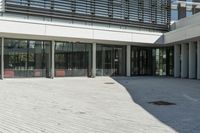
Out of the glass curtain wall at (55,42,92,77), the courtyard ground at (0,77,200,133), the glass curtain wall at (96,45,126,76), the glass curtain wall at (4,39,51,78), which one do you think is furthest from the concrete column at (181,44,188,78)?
the courtyard ground at (0,77,200,133)

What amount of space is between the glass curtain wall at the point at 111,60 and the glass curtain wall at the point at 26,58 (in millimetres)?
6014

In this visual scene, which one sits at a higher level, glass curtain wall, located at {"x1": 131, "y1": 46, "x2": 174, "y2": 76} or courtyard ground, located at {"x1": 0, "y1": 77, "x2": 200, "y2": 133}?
glass curtain wall, located at {"x1": 131, "y1": 46, "x2": 174, "y2": 76}

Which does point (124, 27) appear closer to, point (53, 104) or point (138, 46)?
point (138, 46)

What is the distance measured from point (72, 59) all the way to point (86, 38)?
3520mm

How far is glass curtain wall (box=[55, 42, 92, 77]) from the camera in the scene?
34906 mm

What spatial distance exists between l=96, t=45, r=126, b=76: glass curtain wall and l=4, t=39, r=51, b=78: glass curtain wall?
19.7 feet

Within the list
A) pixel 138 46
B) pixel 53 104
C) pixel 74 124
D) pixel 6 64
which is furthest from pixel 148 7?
pixel 74 124

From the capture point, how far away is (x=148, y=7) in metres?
41.7

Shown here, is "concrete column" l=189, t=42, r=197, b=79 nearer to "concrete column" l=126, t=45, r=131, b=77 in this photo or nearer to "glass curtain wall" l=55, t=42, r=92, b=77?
"concrete column" l=126, t=45, r=131, b=77

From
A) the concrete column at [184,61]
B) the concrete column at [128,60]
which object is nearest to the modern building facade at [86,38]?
the concrete column at [128,60]

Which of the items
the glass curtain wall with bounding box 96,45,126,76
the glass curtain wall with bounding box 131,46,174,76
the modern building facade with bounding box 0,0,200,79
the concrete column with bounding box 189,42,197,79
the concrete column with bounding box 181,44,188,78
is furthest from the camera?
the glass curtain wall with bounding box 131,46,174,76

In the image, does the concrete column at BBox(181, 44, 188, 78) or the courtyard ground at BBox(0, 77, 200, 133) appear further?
the concrete column at BBox(181, 44, 188, 78)

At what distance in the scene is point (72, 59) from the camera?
3597 cm

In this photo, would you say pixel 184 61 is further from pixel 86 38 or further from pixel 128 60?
pixel 86 38
